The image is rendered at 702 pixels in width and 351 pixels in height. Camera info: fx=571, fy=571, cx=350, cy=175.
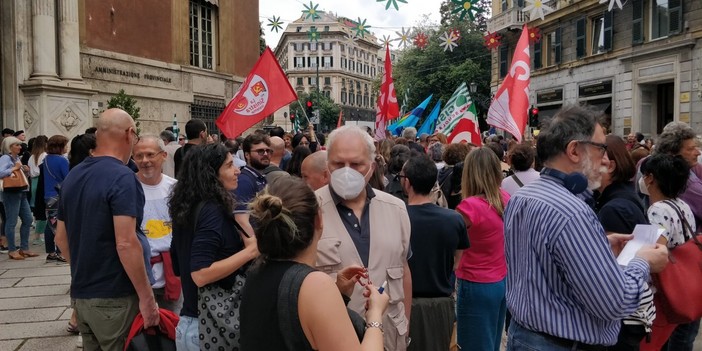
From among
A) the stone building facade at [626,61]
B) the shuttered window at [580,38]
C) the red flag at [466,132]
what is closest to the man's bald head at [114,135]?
the red flag at [466,132]

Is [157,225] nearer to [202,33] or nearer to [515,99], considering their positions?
[515,99]

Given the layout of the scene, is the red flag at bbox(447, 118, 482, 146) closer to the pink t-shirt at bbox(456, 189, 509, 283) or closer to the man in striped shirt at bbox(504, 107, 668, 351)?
the pink t-shirt at bbox(456, 189, 509, 283)

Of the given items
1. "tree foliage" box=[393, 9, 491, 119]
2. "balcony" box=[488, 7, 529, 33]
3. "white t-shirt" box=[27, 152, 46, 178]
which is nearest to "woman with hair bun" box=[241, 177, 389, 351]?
"white t-shirt" box=[27, 152, 46, 178]

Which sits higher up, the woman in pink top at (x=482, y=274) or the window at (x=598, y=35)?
the window at (x=598, y=35)

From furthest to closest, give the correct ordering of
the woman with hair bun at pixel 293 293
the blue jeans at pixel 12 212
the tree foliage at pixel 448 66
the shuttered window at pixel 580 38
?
the tree foliage at pixel 448 66 < the shuttered window at pixel 580 38 < the blue jeans at pixel 12 212 < the woman with hair bun at pixel 293 293

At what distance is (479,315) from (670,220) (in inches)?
59.5

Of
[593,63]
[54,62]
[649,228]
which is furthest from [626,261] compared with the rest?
[593,63]

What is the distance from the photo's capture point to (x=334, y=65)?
104750mm

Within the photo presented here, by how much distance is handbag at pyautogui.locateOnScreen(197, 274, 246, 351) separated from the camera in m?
3.00

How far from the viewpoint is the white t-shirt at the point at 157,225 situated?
409 cm

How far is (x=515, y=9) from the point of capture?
33.2 meters

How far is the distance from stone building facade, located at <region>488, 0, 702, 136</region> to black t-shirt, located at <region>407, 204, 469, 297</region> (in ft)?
52.6

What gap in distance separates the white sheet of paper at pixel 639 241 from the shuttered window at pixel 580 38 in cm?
2725

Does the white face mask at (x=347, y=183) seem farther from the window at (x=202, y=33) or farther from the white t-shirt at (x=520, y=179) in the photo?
the window at (x=202, y=33)
